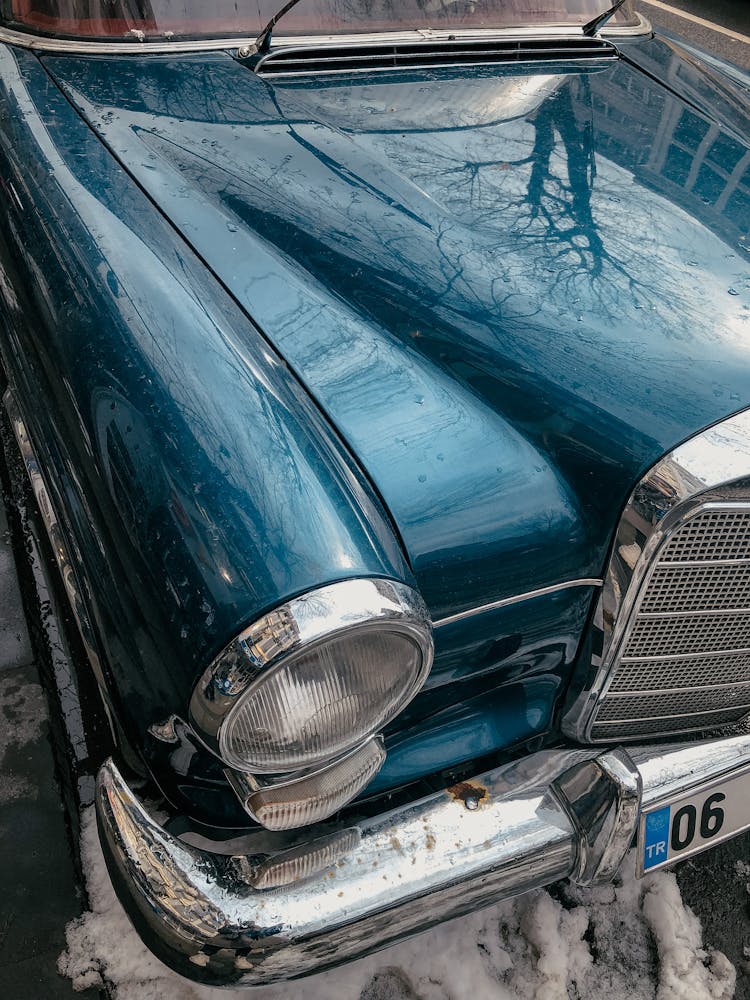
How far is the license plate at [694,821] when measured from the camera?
1463mm

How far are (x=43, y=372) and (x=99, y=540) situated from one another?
40 centimetres

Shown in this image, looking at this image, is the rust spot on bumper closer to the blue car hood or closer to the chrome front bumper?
the chrome front bumper

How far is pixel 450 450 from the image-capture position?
136 centimetres

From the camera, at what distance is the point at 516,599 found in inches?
53.8

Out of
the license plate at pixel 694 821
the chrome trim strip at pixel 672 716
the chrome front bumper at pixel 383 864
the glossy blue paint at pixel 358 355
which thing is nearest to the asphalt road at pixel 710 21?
the glossy blue paint at pixel 358 355

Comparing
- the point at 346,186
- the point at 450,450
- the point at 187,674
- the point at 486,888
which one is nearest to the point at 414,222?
the point at 346,186

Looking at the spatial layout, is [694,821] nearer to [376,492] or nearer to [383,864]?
[383,864]

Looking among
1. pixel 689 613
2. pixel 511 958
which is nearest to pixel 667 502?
pixel 689 613

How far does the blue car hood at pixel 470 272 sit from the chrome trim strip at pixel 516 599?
1 cm

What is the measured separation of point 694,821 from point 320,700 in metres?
0.81

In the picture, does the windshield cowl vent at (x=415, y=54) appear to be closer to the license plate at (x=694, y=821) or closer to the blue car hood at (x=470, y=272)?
the blue car hood at (x=470, y=272)

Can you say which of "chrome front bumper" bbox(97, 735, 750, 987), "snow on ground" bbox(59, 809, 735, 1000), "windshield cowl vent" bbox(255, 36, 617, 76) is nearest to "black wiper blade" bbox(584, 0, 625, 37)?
"windshield cowl vent" bbox(255, 36, 617, 76)

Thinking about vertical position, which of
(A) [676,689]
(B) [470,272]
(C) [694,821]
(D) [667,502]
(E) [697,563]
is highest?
(B) [470,272]

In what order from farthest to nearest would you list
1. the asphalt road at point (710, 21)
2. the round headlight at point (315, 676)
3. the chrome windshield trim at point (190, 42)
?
the asphalt road at point (710, 21) < the chrome windshield trim at point (190, 42) < the round headlight at point (315, 676)
